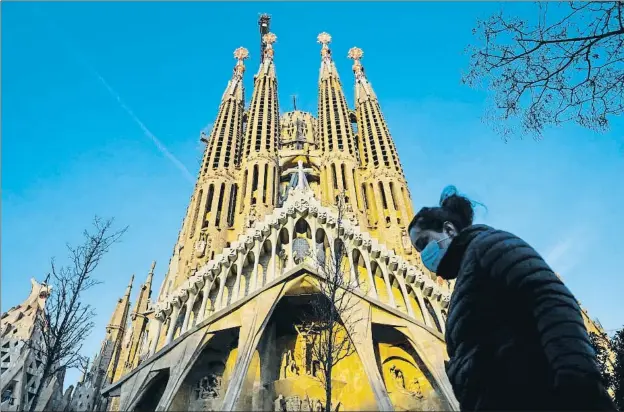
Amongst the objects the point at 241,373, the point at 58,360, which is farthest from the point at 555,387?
the point at 241,373

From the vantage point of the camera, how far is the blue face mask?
2.99 m

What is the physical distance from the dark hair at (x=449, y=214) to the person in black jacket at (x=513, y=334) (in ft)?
1.18

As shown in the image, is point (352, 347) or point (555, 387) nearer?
point (555, 387)

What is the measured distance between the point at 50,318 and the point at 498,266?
1047 cm

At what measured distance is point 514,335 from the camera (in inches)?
90.2

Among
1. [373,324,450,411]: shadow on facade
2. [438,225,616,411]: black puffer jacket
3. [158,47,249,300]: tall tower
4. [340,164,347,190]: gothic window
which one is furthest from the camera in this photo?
[340,164,347,190]: gothic window

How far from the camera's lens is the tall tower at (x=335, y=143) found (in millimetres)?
26834

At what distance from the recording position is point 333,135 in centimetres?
3106

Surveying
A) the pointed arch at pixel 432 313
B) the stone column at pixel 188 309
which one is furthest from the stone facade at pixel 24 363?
the pointed arch at pixel 432 313

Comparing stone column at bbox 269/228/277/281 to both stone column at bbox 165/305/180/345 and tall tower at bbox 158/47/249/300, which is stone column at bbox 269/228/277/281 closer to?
stone column at bbox 165/305/180/345

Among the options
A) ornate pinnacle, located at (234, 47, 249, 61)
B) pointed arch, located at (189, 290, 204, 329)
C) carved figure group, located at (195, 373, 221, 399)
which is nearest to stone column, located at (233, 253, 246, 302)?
pointed arch, located at (189, 290, 204, 329)

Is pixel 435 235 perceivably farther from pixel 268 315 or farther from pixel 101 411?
pixel 101 411

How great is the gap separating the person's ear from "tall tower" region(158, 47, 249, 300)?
58.5 feet

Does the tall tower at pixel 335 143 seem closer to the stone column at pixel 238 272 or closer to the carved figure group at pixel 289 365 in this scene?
the stone column at pixel 238 272
